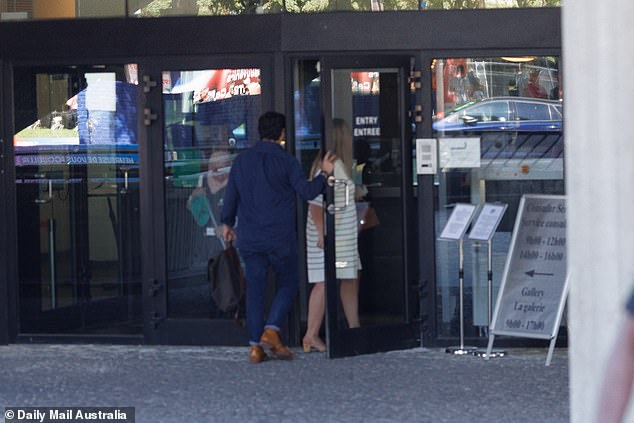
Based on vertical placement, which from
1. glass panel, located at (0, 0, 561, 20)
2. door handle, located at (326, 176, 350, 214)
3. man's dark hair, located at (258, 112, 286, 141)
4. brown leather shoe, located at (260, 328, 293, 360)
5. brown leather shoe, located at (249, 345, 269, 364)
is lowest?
brown leather shoe, located at (249, 345, 269, 364)

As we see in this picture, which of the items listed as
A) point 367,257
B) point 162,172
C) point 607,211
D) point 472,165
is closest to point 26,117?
point 162,172

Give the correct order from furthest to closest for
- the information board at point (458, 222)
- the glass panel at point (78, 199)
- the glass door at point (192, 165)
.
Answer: the glass panel at point (78, 199)
the glass door at point (192, 165)
the information board at point (458, 222)

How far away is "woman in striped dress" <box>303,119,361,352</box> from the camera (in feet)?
27.2

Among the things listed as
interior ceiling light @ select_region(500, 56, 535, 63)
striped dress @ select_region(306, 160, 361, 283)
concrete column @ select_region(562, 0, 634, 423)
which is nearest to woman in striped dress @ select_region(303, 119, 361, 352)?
striped dress @ select_region(306, 160, 361, 283)

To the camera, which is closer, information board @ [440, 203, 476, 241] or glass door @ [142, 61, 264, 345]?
information board @ [440, 203, 476, 241]

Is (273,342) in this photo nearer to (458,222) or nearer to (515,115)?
(458,222)

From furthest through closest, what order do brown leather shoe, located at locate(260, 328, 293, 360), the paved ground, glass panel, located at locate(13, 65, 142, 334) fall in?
glass panel, located at locate(13, 65, 142, 334), brown leather shoe, located at locate(260, 328, 293, 360), the paved ground

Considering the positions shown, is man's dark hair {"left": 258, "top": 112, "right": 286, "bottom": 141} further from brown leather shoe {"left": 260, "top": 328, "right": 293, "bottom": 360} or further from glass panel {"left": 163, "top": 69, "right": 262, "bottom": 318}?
brown leather shoe {"left": 260, "top": 328, "right": 293, "bottom": 360}

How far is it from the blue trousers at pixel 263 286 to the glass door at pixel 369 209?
0.26 metres

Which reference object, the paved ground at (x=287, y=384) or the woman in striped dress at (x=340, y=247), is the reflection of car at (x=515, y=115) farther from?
the paved ground at (x=287, y=384)

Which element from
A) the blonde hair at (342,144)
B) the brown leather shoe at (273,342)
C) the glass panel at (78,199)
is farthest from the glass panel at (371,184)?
the glass panel at (78,199)

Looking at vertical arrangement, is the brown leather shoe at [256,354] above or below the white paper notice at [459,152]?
below

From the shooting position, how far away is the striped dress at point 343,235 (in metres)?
8.28

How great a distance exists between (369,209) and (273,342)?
1244 mm
